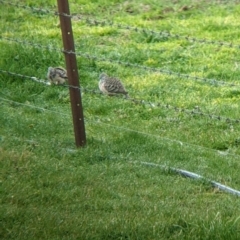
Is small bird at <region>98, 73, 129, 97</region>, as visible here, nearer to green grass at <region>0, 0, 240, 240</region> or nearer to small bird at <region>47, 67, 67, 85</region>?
green grass at <region>0, 0, 240, 240</region>

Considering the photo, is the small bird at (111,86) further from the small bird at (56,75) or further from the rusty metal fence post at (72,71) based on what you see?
the rusty metal fence post at (72,71)

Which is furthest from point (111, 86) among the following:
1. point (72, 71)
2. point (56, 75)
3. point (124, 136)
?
point (72, 71)

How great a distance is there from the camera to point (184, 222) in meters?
5.86

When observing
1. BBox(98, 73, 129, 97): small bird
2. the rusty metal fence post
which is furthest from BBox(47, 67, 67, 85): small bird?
the rusty metal fence post

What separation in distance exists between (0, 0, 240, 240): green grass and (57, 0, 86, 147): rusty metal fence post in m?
0.19

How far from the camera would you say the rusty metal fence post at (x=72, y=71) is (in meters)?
8.05

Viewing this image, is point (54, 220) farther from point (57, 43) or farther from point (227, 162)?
point (57, 43)

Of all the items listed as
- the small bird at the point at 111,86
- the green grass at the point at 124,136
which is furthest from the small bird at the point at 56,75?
the small bird at the point at 111,86

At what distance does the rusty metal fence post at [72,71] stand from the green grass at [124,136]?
0.61 ft

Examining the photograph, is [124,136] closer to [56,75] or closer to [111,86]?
[111,86]

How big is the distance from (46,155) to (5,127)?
4.20 ft

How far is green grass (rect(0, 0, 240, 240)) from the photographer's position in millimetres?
6047

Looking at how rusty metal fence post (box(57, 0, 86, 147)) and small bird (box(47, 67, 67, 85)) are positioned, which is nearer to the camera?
rusty metal fence post (box(57, 0, 86, 147))

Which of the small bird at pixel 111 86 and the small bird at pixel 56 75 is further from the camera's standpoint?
the small bird at pixel 56 75
